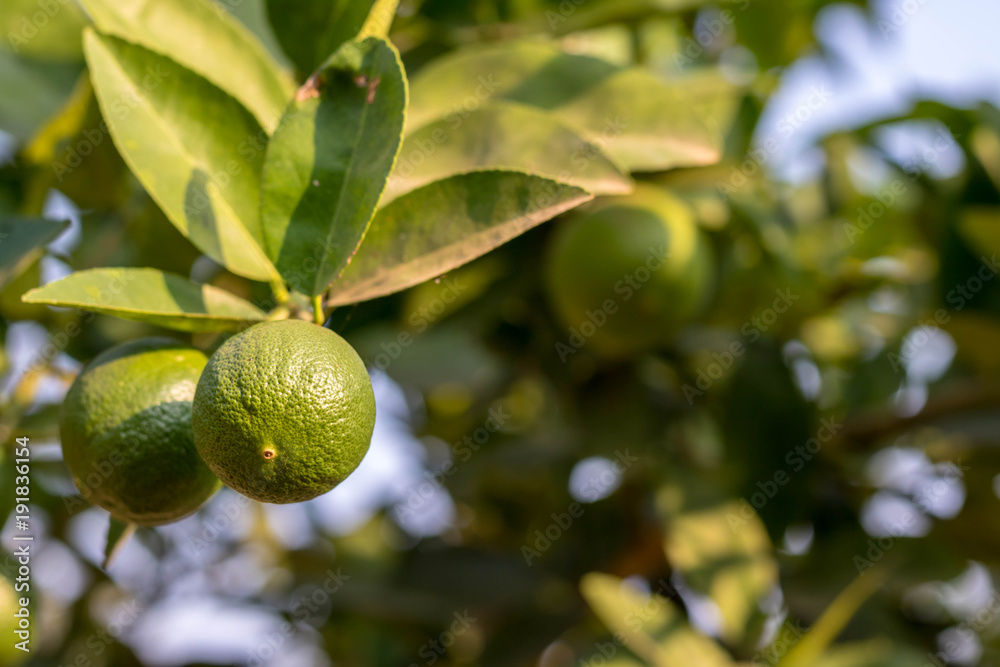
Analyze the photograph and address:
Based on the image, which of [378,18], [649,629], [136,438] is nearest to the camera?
[136,438]

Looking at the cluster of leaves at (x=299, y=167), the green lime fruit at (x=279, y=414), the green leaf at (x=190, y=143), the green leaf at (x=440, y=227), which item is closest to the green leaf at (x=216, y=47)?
the cluster of leaves at (x=299, y=167)

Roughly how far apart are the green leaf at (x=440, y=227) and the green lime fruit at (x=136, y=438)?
154mm

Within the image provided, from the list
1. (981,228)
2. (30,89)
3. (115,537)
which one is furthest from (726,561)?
(30,89)

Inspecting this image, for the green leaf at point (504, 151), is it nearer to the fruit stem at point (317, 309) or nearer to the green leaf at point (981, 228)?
the fruit stem at point (317, 309)

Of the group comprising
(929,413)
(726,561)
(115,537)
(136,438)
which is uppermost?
(136,438)

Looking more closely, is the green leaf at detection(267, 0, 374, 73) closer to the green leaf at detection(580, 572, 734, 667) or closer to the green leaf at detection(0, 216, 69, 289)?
the green leaf at detection(0, 216, 69, 289)

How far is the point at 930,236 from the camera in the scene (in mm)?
1711

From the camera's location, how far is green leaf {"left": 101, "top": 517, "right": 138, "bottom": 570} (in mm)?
756

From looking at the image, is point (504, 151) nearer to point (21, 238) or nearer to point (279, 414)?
point (279, 414)

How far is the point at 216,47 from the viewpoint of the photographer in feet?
2.81

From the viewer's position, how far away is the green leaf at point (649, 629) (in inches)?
48.7

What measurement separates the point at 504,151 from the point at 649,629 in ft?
2.72

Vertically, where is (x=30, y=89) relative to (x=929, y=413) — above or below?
above

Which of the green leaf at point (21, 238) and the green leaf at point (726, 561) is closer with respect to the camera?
the green leaf at point (21, 238)
